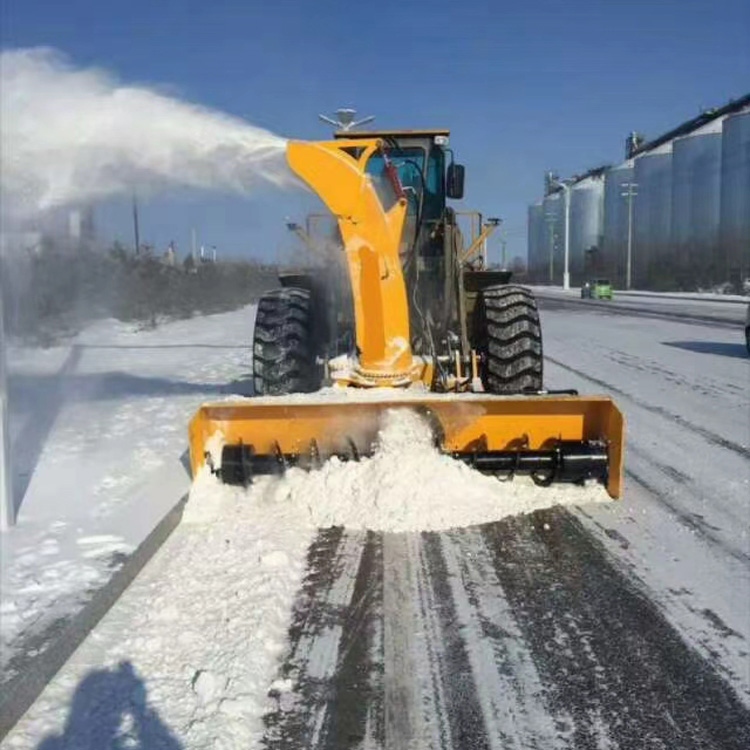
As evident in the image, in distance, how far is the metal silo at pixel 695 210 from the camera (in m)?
58.1

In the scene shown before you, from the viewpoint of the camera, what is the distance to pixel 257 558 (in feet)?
15.2

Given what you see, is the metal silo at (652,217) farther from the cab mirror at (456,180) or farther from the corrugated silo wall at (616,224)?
the cab mirror at (456,180)

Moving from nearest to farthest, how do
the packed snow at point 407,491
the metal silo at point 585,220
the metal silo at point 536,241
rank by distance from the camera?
1. the packed snow at point 407,491
2. the metal silo at point 585,220
3. the metal silo at point 536,241

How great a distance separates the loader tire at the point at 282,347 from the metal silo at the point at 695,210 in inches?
2125

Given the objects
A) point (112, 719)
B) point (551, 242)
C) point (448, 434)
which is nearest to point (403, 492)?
point (448, 434)

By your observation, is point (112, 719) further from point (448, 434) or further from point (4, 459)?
point (448, 434)

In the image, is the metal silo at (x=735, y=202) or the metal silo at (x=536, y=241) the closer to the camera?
the metal silo at (x=735, y=202)

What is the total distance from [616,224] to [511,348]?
72.0 meters

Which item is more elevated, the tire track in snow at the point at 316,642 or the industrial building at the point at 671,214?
the industrial building at the point at 671,214

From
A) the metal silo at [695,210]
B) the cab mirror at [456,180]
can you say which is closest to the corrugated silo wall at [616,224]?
the metal silo at [695,210]

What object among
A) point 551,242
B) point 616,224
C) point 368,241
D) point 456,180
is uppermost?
point 616,224

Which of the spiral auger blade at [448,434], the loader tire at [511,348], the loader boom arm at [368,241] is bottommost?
the spiral auger blade at [448,434]

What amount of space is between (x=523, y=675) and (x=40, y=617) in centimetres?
223

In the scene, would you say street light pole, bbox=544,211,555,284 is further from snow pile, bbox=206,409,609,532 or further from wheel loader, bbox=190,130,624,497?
snow pile, bbox=206,409,609,532
